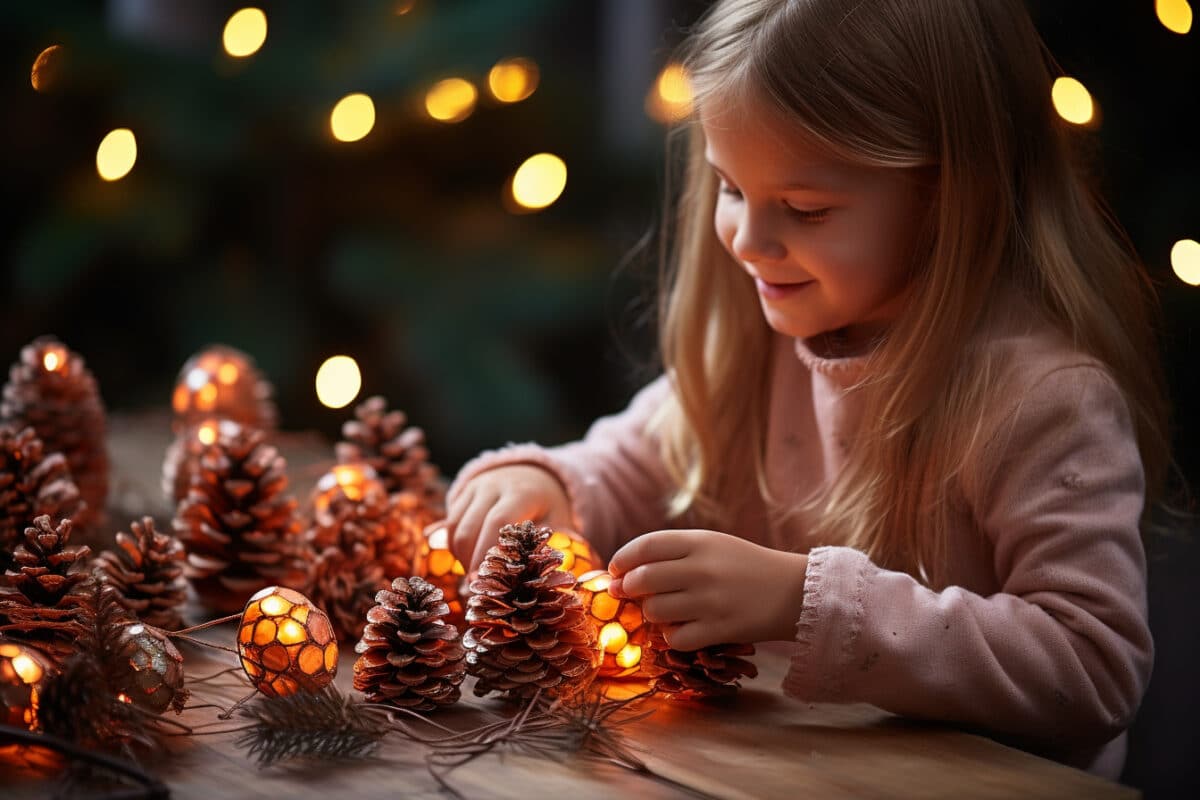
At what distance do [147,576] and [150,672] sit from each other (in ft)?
0.55

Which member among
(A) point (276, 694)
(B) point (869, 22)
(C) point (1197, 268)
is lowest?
(A) point (276, 694)

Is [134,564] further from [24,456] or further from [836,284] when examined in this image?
[836,284]

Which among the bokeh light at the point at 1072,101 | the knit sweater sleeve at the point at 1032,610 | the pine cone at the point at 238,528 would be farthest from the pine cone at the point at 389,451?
the bokeh light at the point at 1072,101

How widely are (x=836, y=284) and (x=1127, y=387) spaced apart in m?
0.23

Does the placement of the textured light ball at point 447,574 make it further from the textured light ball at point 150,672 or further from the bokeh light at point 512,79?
the bokeh light at point 512,79

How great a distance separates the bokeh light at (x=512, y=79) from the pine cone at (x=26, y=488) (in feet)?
3.17

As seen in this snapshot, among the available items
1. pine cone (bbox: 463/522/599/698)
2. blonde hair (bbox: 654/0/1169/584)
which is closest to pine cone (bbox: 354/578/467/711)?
pine cone (bbox: 463/522/599/698)

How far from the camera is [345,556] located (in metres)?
0.96

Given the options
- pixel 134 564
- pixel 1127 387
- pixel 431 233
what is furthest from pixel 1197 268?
pixel 431 233

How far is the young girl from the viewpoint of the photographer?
800 millimetres

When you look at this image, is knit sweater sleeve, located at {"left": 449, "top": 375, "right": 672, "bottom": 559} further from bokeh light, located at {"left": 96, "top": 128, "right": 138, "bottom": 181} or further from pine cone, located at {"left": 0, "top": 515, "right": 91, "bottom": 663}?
bokeh light, located at {"left": 96, "top": 128, "right": 138, "bottom": 181}

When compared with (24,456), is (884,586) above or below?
below

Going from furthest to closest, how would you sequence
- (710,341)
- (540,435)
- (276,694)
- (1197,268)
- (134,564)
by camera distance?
(540,435) → (710,341) → (1197,268) → (134,564) → (276,694)

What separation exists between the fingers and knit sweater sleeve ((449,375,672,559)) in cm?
27
